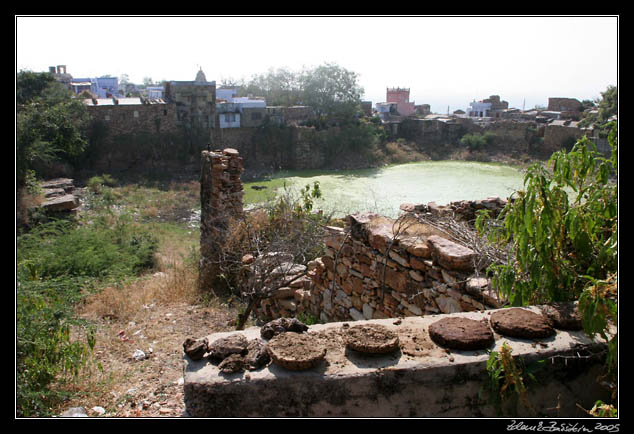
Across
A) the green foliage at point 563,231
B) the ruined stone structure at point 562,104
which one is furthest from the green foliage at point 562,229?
the ruined stone structure at point 562,104

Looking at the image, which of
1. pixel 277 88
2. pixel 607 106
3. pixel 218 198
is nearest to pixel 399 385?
pixel 218 198

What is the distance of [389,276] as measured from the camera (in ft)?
15.4

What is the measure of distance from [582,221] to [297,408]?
1.93 m

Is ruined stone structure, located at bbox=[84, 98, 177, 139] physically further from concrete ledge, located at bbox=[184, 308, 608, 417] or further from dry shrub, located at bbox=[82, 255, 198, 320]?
concrete ledge, located at bbox=[184, 308, 608, 417]

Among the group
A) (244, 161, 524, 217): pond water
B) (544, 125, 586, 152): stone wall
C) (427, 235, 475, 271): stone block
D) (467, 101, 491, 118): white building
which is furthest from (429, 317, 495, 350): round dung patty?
(467, 101, 491, 118): white building

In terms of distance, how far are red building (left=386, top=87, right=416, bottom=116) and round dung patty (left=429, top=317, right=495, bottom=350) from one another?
4747 cm

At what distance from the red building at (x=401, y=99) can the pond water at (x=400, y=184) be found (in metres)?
21.4

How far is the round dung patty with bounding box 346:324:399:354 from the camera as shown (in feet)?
7.98

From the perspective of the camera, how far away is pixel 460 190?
19078 mm

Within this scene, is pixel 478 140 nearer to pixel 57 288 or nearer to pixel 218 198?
pixel 218 198

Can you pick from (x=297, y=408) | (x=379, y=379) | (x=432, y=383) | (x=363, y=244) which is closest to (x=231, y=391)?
(x=297, y=408)

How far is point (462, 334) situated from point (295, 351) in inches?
33.9

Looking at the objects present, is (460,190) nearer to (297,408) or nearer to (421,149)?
(421,149)

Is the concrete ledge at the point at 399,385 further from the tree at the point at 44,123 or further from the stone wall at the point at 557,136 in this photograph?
the stone wall at the point at 557,136
